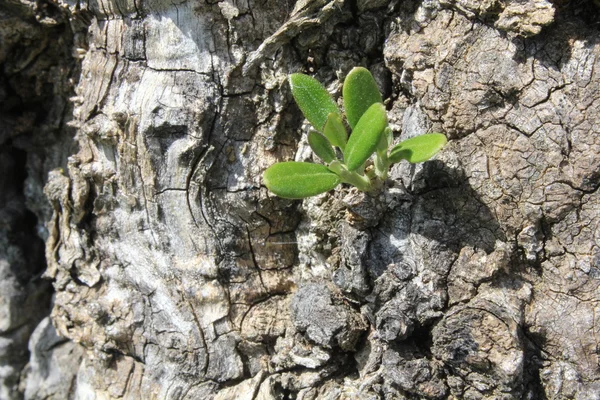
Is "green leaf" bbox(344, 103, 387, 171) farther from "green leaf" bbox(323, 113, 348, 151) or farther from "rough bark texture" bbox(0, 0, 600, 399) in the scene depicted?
"rough bark texture" bbox(0, 0, 600, 399)

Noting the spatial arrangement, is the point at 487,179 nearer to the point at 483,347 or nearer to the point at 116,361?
the point at 483,347

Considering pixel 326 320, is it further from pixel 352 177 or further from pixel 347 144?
pixel 347 144

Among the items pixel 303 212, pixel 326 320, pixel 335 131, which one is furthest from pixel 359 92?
pixel 326 320

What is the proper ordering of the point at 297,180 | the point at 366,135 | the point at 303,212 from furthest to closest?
the point at 303,212 → the point at 297,180 → the point at 366,135

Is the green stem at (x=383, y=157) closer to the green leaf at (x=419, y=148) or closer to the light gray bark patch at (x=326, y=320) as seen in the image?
the green leaf at (x=419, y=148)

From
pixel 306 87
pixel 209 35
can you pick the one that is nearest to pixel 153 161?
pixel 209 35

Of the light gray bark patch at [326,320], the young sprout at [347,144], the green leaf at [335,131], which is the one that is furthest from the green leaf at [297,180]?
the light gray bark patch at [326,320]

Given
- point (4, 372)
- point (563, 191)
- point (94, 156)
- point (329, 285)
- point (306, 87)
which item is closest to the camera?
point (563, 191)
